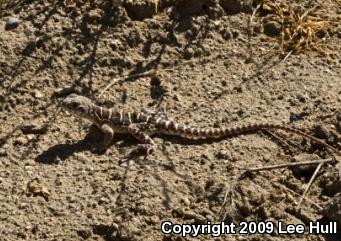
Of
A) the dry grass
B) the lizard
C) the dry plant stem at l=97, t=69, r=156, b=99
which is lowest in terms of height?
the lizard

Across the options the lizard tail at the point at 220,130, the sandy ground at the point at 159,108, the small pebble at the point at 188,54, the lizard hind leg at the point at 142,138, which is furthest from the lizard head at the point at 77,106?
the small pebble at the point at 188,54

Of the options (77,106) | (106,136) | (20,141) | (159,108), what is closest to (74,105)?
(77,106)

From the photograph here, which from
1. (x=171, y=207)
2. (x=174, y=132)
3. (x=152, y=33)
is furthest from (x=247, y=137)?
(x=152, y=33)

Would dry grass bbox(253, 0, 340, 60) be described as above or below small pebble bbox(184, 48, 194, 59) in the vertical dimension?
above

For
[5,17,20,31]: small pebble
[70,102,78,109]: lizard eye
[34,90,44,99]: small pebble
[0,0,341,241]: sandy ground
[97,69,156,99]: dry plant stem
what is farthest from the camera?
[5,17,20,31]: small pebble

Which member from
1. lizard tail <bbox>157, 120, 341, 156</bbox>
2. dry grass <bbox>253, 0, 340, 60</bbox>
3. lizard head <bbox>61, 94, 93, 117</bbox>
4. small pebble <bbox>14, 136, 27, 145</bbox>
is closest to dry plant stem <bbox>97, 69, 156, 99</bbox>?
lizard head <bbox>61, 94, 93, 117</bbox>

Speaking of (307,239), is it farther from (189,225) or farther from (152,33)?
(152,33)

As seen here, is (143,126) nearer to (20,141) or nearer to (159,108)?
(159,108)

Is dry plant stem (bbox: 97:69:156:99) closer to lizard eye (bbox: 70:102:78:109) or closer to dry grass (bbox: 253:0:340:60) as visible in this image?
lizard eye (bbox: 70:102:78:109)
